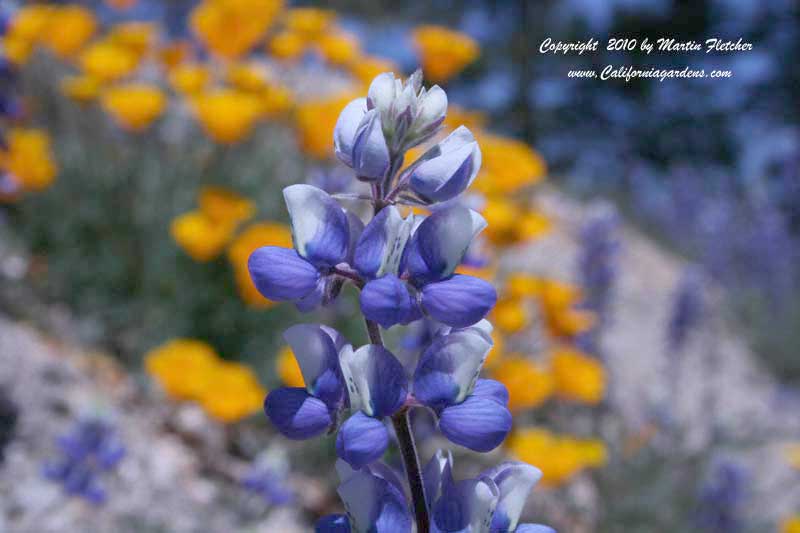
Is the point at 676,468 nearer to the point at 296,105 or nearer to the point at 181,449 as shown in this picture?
the point at 181,449

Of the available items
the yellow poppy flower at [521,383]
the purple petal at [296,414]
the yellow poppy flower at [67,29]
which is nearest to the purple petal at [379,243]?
the purple petal at [296,414]

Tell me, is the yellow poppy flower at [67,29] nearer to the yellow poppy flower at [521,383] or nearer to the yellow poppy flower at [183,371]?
the yellow poppy flower at [183,371]

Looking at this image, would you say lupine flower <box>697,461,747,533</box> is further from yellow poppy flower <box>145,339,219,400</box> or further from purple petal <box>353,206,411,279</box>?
purple petal <box>353,206,411,279</box>

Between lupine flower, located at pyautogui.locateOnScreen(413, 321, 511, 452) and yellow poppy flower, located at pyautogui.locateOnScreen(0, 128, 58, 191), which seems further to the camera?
yellow poppy flower, located at pyautogui.locateOnScreen(0, 128, 58, 191)

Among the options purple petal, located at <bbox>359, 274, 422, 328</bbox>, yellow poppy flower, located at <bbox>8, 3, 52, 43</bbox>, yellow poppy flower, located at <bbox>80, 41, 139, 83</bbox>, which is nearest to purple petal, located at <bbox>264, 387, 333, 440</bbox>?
purple petal, located at <bbox>359, 274, 422, 328</bbox>

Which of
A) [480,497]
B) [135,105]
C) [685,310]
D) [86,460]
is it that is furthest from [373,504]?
[685,310]

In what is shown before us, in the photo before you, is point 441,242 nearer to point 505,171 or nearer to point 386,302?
point 386,302

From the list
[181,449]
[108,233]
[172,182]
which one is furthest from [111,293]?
[181,449]
